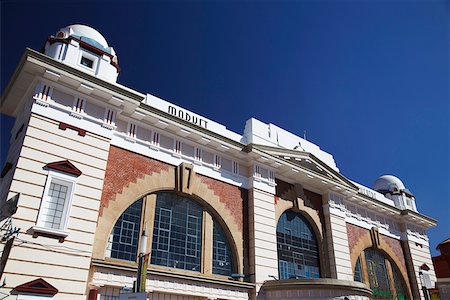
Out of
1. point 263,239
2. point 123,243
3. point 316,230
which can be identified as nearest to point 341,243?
point 316,230

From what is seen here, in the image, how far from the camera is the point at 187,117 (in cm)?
2095

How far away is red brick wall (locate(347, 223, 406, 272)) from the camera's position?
86.2 ft

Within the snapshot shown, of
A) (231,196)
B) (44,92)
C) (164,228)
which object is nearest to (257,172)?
(231,196)

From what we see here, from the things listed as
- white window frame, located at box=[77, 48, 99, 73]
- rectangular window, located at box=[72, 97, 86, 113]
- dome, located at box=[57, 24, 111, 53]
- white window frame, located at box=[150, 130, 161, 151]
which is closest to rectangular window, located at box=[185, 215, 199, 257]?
white window frame, located at box=[150, 130, 161, 151]

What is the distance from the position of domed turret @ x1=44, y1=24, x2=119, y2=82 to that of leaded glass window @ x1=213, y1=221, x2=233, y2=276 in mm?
9059

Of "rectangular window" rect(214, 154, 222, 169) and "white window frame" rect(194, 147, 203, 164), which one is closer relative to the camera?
"white window frame" rect(194, 147, 203, 164)

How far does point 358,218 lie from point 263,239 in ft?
35.0

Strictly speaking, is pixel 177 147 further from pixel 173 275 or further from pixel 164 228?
pixel 173 275

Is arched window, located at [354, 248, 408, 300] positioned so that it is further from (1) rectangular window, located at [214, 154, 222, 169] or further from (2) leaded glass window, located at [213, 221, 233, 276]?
(1) rectangular window, located at [214, 154, 222, 169]

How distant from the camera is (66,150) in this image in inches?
603

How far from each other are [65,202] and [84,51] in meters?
7.15

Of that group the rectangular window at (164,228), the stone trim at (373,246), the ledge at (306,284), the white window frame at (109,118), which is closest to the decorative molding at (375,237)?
the stone trim at (373,246)

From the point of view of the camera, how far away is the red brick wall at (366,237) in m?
26.3

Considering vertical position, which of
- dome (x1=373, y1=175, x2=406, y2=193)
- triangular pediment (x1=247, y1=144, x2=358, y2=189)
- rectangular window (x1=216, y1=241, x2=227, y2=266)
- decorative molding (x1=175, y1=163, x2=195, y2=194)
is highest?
dome (x1=373, y1=175, x2=406, y2=193)
